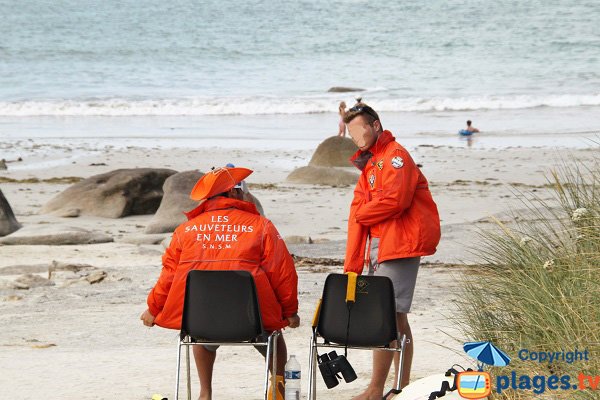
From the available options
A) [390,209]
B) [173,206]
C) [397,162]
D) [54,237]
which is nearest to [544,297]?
[390,209]

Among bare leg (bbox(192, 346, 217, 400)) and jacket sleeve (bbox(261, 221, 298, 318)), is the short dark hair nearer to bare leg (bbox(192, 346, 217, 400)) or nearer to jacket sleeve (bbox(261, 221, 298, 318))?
jacket sleeve (bbox(261, 221, 298, 318))

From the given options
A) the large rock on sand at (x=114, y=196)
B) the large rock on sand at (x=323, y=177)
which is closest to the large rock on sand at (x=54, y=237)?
the large rock on sand at (x=114, y=196)

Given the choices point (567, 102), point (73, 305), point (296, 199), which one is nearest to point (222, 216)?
point (73, 305)

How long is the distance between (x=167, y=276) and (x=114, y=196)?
30.6 ft

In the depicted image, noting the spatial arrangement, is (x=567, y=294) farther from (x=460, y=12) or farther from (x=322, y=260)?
(x=460, y=12)

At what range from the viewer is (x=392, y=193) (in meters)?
5.39

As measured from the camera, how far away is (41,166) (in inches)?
774

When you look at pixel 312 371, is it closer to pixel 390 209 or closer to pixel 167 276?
pixel 167 276

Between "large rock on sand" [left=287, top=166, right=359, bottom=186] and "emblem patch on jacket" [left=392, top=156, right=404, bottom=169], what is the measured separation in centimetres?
1126

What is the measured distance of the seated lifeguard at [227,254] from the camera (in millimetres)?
4996

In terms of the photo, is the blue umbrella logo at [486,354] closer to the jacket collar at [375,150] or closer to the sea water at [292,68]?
the jacket collar at [375,150]

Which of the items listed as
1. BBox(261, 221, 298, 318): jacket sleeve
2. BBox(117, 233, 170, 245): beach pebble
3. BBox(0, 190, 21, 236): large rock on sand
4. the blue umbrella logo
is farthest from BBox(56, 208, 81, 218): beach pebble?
the blue umbrella logo

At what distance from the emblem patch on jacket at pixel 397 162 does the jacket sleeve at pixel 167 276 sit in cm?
123

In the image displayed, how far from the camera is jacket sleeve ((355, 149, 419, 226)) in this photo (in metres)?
5.39
